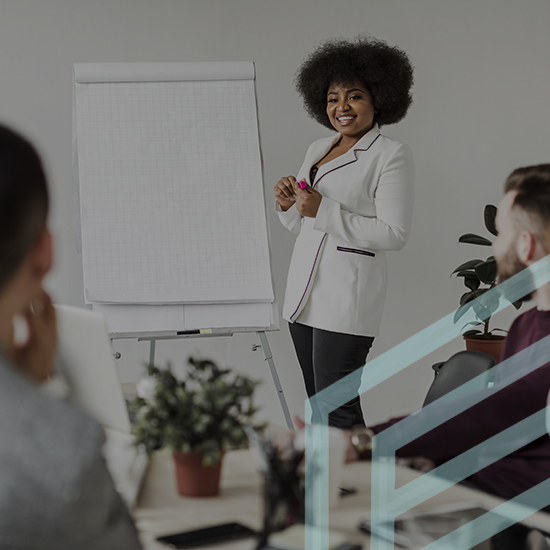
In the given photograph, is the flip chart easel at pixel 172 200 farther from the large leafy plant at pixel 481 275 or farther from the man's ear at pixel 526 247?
the man's ear at pixel 526 247

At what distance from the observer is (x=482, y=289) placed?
2.75 m

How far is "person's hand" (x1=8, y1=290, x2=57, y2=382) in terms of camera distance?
716 millimetres

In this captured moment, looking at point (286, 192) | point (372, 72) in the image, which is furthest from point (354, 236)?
point (372, 72)

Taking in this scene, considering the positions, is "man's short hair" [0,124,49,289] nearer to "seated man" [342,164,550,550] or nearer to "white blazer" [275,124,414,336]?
"seated man" [342,164,550,550]

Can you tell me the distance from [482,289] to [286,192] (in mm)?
1157

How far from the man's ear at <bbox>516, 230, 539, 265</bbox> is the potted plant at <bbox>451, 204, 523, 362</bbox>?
169cm

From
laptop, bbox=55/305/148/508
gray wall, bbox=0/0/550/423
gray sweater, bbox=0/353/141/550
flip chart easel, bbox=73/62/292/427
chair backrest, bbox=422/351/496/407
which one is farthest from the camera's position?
gray wall, bbox=0/0/550/423

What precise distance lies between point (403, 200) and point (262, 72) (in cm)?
139

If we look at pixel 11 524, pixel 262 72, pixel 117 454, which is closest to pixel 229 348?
pixel 262 72

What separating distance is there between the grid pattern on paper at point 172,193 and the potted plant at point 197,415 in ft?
4.81

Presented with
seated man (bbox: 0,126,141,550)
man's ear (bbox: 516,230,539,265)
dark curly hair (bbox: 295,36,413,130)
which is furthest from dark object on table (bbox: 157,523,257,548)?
dark curly hair (bbox: 295,36,413,130)

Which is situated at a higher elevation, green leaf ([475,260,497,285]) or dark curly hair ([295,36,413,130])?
dark curly hair ([295,36,413,130])

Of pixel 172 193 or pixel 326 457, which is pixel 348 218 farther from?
pixel 326 457

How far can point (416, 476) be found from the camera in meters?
0.90
